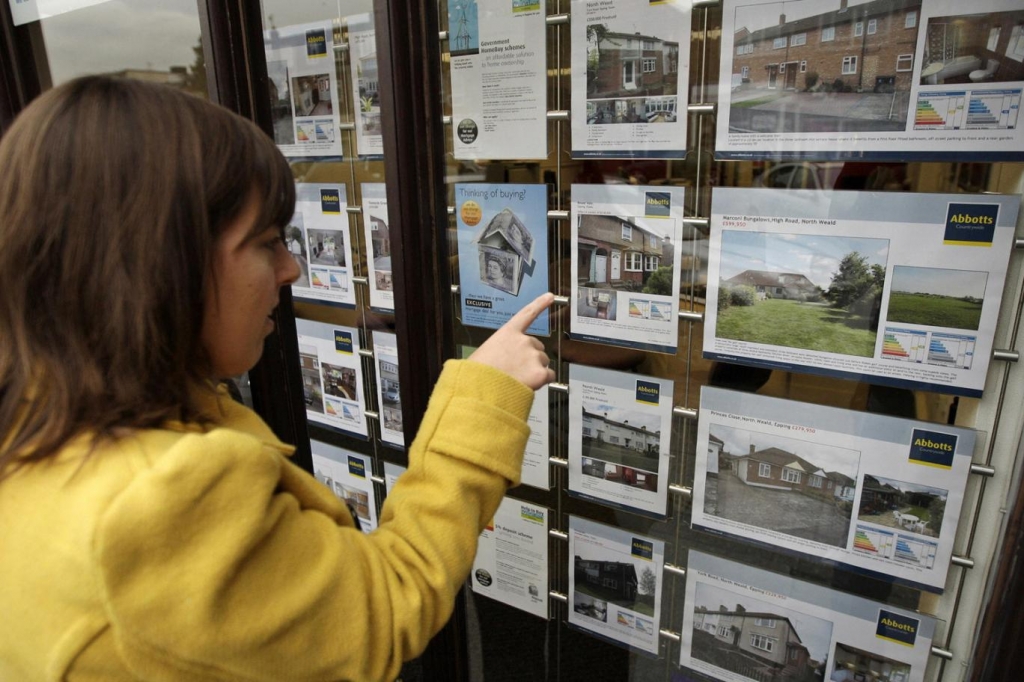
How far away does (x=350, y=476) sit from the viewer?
2.33 m

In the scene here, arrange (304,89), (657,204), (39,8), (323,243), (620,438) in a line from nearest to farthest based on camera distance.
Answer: (657,204) → (620,438) → (304,89) → (323,243) → (39,8)

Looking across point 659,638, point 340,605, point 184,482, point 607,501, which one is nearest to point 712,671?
point 659,638

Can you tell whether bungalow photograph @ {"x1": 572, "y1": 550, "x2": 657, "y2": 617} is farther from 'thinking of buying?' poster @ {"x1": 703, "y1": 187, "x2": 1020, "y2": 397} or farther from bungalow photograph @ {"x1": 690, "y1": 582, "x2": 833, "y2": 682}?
'thinking of buying?' poster @ {"x1": 703, "y1": 187, "x2": 1020, "y2": 397}

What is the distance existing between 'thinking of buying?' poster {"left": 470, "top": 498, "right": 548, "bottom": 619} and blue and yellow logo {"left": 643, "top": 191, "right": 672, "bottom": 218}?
0.93 metres

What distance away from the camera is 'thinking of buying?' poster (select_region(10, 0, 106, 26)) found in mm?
2180

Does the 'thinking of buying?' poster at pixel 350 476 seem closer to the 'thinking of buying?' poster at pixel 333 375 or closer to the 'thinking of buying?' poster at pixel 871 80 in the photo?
the 'thinking of buying?' poster at pixel 333 375

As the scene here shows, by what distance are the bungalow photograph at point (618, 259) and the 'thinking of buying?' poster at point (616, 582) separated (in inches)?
25.7

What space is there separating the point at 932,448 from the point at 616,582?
908 millimetres

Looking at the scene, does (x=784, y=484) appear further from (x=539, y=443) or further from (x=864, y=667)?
(x=539, y=443)

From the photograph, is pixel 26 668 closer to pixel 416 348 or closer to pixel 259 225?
pixel 259 225

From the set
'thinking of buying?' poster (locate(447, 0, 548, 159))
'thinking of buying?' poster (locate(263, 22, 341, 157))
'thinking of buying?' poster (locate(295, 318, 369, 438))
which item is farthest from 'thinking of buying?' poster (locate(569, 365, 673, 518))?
'thinking of buying?' poster (locate(263, 22, 341, 157))

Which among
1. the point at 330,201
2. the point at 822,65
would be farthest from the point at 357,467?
the point at 822,65

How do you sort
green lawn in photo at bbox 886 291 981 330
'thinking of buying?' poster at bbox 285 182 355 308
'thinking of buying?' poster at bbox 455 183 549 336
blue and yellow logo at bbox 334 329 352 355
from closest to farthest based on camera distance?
green lawn in photo at bbox 886 291 981 330, 'thinking of buying?' poster at bbox 455 183 549 336, 'thinking of buying?' poster at bbox 285 182 355 308, blue and yellow logo at bbox 334 329 352 355

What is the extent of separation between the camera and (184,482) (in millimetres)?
736
